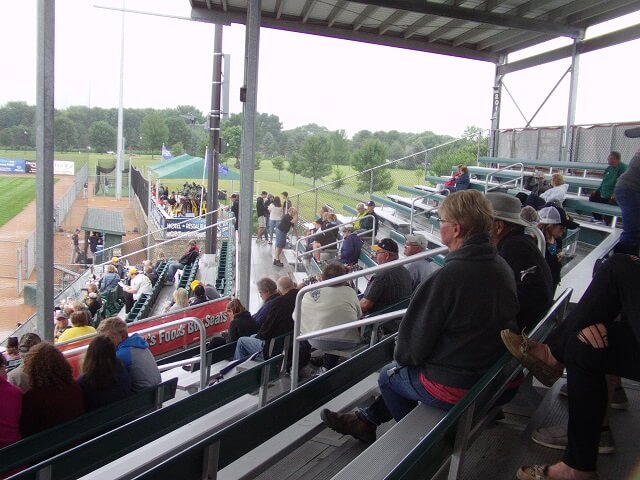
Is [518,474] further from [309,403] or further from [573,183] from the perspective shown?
[573,183]

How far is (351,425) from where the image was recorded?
293 centimetres

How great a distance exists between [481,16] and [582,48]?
2.93 m

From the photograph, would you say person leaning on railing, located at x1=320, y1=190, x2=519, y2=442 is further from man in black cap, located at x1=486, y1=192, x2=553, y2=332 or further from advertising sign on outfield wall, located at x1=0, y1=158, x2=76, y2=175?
advertising sign on outfield wall, located at x1=0, y1=158, x2=76, y2=175

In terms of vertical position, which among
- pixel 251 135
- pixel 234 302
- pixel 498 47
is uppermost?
pixel 498 47

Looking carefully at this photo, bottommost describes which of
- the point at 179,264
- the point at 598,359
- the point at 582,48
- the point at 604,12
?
the point at 179,264

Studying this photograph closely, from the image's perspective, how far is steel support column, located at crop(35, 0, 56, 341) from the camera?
604 centimetres

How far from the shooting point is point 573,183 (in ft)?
36.9

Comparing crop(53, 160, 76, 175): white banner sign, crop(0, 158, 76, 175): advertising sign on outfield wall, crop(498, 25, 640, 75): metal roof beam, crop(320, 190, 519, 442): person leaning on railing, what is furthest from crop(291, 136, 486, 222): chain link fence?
crop(320, 190, 519, 442): person leaning on railing

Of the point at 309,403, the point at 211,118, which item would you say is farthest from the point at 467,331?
the point at 211,118

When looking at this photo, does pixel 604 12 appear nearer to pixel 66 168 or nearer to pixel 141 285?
pixel 66 168

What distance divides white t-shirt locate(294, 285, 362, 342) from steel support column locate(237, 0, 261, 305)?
13.8 ft

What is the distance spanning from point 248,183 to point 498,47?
27.4 feet

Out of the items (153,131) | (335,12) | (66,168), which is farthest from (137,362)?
(153,131)

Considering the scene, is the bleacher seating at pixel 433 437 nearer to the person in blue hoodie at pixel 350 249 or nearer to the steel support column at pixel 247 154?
the steel support column at pixel 247 154
